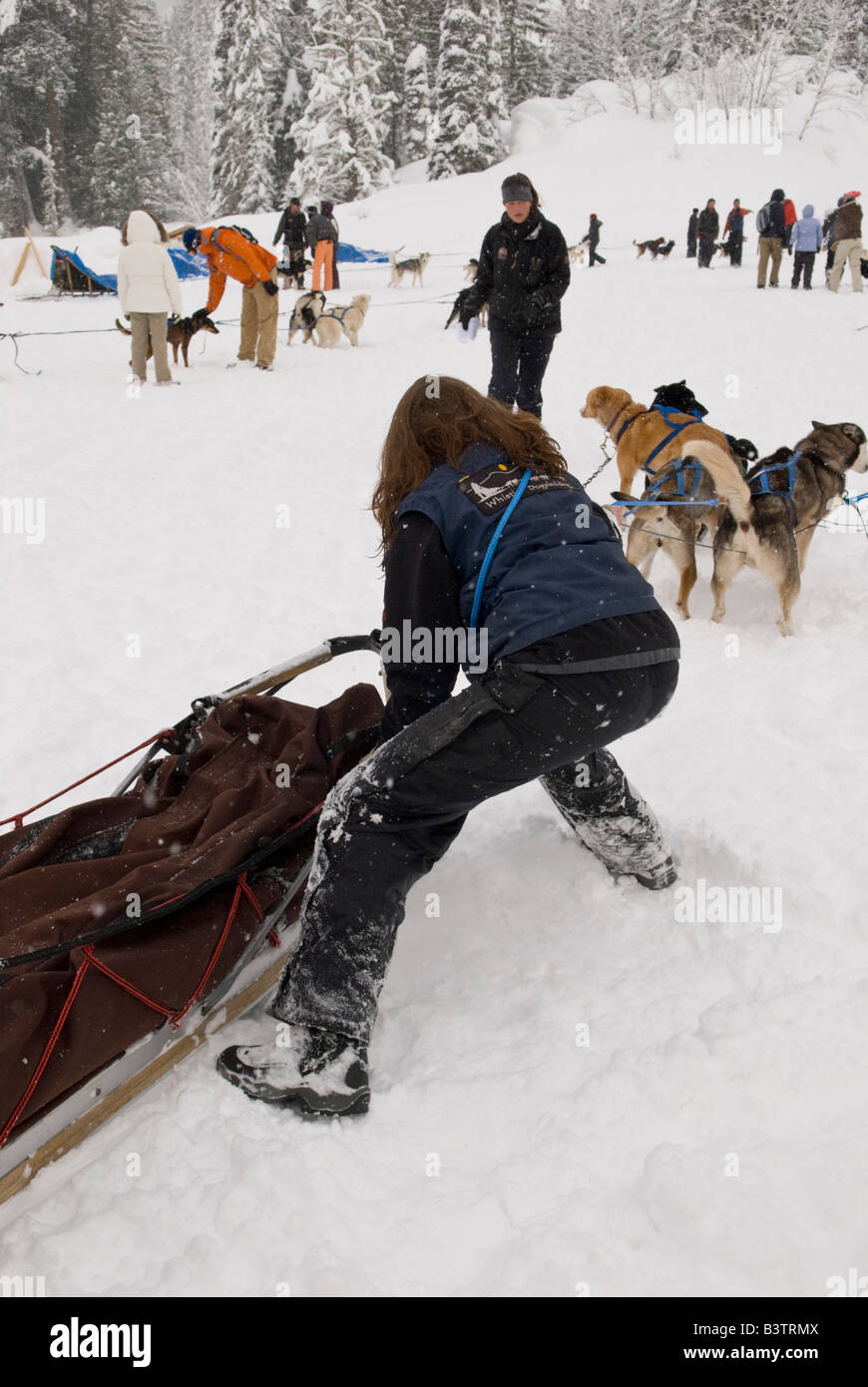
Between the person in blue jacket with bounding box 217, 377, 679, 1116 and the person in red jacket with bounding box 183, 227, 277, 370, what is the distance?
7.71m

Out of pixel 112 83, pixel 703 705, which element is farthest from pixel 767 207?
pixel 112 83

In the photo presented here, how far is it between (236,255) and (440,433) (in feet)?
26.1

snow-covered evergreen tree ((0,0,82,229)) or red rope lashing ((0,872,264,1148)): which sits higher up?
snow-covered evergreen tree ((0,0,82,229))

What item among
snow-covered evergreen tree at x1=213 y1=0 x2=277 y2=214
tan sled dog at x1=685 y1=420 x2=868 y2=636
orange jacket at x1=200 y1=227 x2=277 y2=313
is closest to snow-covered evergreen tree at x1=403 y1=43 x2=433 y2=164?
snow-covered evergreen tree at x1=213 y1=0 x2=277 y2=214

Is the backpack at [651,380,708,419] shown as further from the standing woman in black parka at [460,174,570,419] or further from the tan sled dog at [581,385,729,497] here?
the standing woman in black parka at [460,174,570,419]

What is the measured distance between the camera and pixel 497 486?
69.6 inches

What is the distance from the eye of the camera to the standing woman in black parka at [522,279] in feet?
17.8

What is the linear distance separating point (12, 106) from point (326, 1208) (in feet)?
116

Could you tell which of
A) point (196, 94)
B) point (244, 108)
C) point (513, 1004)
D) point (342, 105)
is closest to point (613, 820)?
point (513, 1004)

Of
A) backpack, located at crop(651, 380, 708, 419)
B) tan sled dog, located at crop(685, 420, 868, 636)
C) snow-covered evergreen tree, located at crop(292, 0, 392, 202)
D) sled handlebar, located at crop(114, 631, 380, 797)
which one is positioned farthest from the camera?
snow-covered evergreen tree, located at crop(292, 0, 392, 202)

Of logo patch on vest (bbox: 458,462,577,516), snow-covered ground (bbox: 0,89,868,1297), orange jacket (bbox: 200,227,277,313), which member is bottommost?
snow-covered ground (bbox: 0,89,868,1297)

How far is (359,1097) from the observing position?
5.87 ft

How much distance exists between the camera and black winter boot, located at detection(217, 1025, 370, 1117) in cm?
178

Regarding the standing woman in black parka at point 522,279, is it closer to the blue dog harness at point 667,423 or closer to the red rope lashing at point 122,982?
the blue dog harness at point 667,423
